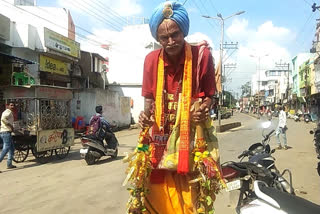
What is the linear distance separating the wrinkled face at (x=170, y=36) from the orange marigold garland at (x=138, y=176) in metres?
0.66

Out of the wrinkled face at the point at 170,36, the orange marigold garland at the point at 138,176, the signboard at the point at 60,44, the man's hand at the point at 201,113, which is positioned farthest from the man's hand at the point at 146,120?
the signboard at the point at 60,44

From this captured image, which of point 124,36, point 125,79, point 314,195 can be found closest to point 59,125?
point 314,195

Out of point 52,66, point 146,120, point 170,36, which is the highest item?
point 52,66

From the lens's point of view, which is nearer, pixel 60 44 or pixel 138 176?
pixel 138 176

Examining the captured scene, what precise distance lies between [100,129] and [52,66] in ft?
29.0

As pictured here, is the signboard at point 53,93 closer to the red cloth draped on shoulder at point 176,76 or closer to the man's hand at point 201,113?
the red cloth draped on shoulder at point 176,76

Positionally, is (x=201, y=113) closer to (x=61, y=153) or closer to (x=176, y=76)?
(x=176, y=76)

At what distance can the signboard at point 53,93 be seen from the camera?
8914 millimetres

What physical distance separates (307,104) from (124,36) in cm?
2678

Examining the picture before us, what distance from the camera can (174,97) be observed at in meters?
2.24

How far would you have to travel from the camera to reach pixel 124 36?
33094 mm

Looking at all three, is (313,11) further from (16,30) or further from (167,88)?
(167,88)

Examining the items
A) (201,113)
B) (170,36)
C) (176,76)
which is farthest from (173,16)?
(201,113)

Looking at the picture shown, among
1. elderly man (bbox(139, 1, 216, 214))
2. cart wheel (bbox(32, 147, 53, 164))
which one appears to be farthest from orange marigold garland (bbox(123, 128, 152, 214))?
cart wheel (bbox(32, 147, 53, 164))
